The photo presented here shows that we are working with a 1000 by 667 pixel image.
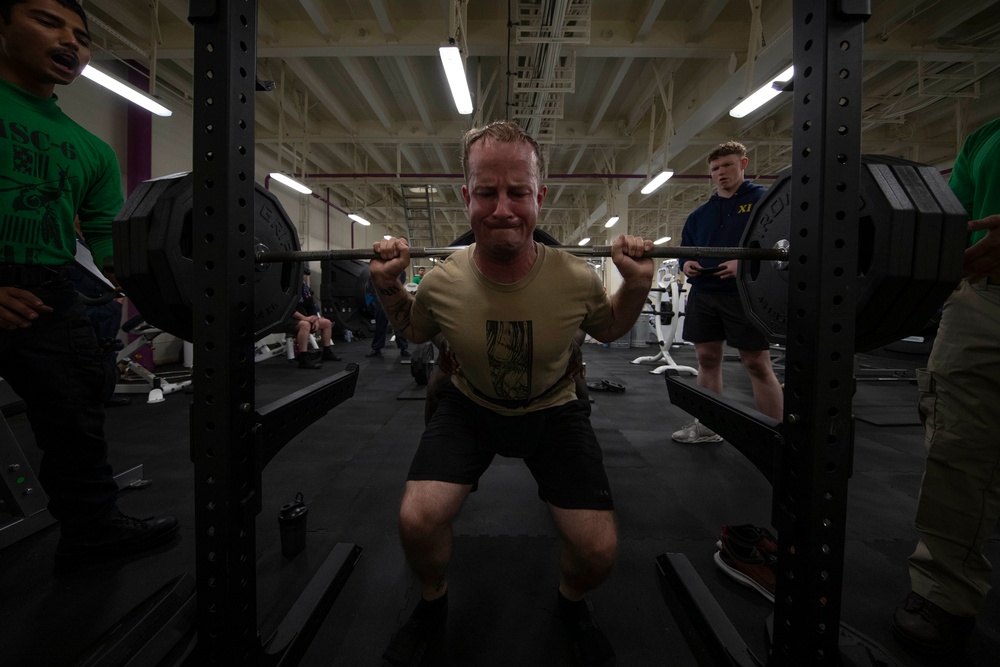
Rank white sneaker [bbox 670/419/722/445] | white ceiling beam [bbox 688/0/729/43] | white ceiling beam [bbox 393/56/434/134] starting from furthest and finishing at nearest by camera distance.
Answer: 1. white ceiling beam [bbox 393/56/434/134]
2. white ceiling beam [bbox 688/0/729/43]
3. white sneaker [bbox 670/419/722/445]

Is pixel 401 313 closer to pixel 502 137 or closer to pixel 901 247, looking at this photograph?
pixel 502 137

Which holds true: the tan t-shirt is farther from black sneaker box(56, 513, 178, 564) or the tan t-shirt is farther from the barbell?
black sneaker box(56, 513, 178, 564)

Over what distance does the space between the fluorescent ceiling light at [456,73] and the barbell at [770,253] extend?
3109mm

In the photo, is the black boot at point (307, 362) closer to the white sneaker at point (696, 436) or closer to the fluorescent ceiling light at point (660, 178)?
the white sneaker at point (696, 436)

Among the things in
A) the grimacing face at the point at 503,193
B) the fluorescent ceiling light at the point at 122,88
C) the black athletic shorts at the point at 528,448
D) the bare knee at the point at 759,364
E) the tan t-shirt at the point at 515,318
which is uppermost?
the fluorescent ceiling light at the point at 122,88

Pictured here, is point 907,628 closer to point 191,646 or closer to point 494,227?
point 494,227

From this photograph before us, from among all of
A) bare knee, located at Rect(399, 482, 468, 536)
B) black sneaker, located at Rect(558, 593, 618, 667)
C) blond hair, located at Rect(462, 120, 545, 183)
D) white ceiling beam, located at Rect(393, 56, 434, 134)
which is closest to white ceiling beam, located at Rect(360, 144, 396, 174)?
white ceiling beam, located at Rect(393, 56, 434, 134)

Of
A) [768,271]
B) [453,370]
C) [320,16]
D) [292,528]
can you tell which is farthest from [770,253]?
[320,16]

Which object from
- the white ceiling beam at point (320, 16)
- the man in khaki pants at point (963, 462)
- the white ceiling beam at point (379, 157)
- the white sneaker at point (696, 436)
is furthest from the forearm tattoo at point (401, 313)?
the white ceiling beam at point (379, 157)

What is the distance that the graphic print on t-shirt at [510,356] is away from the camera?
1100mm

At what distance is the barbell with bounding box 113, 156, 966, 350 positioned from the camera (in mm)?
672

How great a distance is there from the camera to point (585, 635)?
1.03 metres

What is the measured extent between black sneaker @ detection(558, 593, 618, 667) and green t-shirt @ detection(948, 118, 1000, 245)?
1353mm

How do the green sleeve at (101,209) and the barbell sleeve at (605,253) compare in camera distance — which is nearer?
the barbell sleeve at (605,253)
